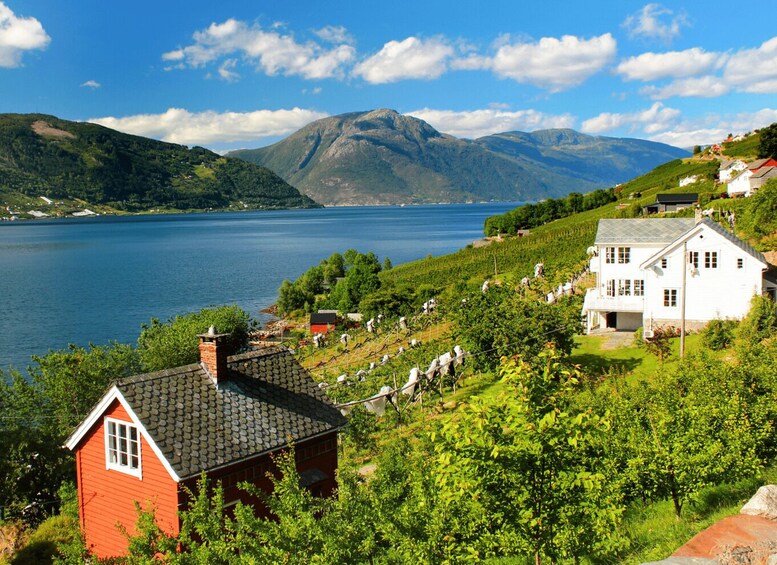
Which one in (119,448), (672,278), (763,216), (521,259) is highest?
(763,216)

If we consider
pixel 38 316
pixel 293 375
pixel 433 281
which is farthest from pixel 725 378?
pixel 38 316

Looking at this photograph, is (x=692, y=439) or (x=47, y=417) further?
(x=47, y=417)

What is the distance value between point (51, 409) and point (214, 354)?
1598cm

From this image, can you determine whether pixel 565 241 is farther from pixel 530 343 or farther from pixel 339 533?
pixel 339 533

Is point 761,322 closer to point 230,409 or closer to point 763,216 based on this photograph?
point 763,216

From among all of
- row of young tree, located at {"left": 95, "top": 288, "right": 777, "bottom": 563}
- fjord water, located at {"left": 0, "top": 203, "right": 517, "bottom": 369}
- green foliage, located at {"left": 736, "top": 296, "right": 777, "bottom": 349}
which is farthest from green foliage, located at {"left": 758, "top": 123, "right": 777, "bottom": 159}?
row of young tree, located at {"left": 95, "top": 288, "right": 777, "bottom": 563}

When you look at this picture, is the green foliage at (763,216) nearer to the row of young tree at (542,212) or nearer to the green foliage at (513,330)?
the green foliage at (513,330)

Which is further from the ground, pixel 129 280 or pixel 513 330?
pixel 513 330

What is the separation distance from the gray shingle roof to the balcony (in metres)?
4.17

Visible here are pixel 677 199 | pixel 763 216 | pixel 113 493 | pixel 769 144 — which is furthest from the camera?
pixel 769 144

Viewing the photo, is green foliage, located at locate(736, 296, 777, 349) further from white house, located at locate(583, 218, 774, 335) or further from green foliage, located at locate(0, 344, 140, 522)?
green foliage, located at locate(0, 344, 140, 522)

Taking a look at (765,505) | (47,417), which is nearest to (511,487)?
(765,505)

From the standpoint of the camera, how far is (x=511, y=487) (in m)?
9.97

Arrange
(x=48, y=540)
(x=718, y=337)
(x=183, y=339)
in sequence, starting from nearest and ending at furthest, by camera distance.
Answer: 1. (x=48, y=540)
2. (x=718, y=337)
3. (x=183, y=339)
